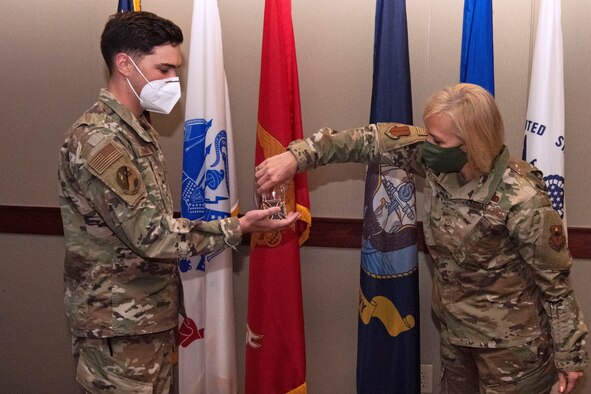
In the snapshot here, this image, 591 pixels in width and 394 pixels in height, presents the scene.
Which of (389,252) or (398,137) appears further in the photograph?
(389,252)

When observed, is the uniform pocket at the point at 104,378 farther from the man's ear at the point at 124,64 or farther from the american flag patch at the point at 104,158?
the man's ear at the point at 124,64

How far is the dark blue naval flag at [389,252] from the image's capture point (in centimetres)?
276

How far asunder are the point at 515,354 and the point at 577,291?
99cm

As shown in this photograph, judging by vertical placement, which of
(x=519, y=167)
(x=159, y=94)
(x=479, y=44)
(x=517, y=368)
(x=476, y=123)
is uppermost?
(x=479, y=44)

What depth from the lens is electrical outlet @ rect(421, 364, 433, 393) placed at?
318cm

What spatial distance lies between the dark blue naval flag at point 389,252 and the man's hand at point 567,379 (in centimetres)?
84

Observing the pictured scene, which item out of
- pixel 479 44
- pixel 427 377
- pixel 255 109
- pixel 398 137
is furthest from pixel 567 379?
pixel 255 109

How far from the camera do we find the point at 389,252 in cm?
285

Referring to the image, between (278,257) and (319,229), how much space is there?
0.33 meters

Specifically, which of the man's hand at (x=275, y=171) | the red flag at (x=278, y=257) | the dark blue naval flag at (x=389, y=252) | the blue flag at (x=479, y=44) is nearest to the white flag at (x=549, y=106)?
the blue flag at (x=479, y=44)

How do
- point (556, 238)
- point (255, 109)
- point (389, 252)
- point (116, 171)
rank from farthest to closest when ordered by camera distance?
point (255, 109) → point (389, 252) → point (556, 238) → point (116, 171)

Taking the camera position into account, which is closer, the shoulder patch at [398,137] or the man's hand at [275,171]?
the man's hand at [275,171]

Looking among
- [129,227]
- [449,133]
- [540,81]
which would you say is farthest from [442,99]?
[129,227]

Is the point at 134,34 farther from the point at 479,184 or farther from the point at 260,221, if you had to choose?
the point at 479,184
